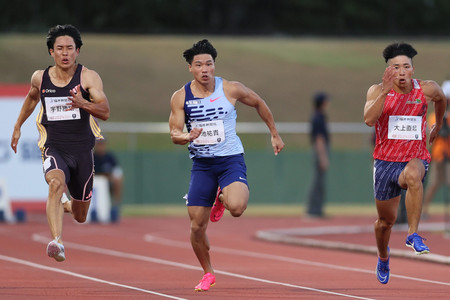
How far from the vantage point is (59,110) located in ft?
36.7

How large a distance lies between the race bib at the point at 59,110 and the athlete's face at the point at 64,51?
338mm

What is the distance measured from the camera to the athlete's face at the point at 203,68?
1088 cm

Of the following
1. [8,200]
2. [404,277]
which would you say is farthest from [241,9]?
[404,277]

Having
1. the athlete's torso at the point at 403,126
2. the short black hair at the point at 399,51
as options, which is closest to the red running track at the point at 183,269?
the athlete's torso at the point at 403,126

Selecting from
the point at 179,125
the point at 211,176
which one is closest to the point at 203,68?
the point at 179,125

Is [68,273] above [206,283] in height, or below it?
below

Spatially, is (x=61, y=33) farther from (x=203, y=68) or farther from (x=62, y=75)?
(x=203, y=68)

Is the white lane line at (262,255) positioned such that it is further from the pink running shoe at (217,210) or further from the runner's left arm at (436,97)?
the pink running shoe at (217,210)

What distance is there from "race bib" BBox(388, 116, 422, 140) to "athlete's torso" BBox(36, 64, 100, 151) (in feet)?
9.64

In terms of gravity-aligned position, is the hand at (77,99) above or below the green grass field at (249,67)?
above

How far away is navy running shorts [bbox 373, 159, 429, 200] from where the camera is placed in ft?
36.7

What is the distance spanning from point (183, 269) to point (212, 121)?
338 centimetres

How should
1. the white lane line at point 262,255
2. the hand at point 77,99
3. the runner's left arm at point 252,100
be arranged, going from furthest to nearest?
the white lane line at point 262,255, the runner's left arm at point 252,100, the hand at point 77,99

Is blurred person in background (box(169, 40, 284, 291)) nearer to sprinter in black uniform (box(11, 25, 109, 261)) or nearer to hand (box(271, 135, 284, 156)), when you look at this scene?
hand (box(271, 135, 284, 156))
